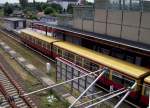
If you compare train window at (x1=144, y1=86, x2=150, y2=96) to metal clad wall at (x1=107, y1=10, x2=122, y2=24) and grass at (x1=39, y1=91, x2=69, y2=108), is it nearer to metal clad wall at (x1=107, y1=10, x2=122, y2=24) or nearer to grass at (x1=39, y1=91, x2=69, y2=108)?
grass at (x1=39, y1=91, x2=69, y2=108)

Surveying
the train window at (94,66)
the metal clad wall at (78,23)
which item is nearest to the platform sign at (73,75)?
the train window at (94,66)

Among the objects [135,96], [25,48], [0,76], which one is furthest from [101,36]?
[25,48]

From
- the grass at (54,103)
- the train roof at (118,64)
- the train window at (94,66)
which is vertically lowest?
the grass at (54,103)

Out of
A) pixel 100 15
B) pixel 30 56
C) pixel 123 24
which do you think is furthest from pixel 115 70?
pixel 30 56

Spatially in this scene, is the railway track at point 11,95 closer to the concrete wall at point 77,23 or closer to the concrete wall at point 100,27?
the concrete wall at point 100,27

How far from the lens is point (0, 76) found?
26.1 metres

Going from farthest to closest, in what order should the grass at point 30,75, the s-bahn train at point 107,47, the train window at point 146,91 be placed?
the s-bahn train at point 107,47, the grass at point 30,75, the train window at point 146,91

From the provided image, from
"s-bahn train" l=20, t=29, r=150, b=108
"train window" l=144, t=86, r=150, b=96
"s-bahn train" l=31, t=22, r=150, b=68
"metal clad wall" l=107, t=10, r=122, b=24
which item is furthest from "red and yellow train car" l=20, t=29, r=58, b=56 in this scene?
"train window" l=144, t=86, r=150, b=96

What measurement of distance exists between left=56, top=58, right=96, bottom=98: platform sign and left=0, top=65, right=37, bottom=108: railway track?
13.0 feet

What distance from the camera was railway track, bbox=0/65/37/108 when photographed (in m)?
19.1

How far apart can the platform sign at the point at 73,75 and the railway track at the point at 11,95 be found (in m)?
3.96

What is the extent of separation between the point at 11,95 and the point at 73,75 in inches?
226

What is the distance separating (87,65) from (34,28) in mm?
27111

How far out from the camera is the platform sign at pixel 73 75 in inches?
744
